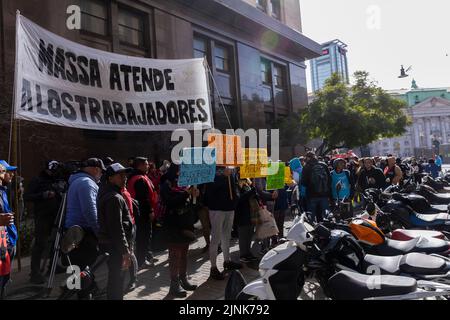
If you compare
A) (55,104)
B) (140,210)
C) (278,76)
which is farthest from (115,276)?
(278,76)

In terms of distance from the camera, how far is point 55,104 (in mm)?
5660

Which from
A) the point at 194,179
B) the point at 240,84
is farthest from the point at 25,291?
the point at 240,84

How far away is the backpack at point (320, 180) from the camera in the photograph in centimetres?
685

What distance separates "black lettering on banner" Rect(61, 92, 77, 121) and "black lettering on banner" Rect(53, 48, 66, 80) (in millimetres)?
314

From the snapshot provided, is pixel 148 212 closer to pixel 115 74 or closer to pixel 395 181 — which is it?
pixel 115 74

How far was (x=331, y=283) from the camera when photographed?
2906mm

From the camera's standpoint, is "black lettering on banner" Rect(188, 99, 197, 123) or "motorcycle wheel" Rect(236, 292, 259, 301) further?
"black lettering on banner" Rect(188, 99, 197, 123)

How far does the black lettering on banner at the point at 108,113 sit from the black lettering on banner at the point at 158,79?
106 cm

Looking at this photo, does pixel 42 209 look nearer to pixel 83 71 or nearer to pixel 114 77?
pixel 83 71

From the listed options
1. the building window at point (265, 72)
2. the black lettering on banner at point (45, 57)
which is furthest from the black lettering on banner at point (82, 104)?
the building window at point (265, 72)

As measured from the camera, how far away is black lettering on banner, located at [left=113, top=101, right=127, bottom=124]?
6609 mm

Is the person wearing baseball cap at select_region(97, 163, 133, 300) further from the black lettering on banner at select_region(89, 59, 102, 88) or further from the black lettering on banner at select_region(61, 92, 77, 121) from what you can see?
the black lettering on banner at select_region(89, 59, 102, 88)

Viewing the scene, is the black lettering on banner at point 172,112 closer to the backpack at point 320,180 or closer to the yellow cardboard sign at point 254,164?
the yellow cardboard sign at point 254,164

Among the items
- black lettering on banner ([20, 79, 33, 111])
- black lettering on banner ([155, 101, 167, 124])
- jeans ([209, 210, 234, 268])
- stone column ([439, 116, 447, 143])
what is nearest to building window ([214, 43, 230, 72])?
black lettering on banner ([155, 101, 167, 124])
